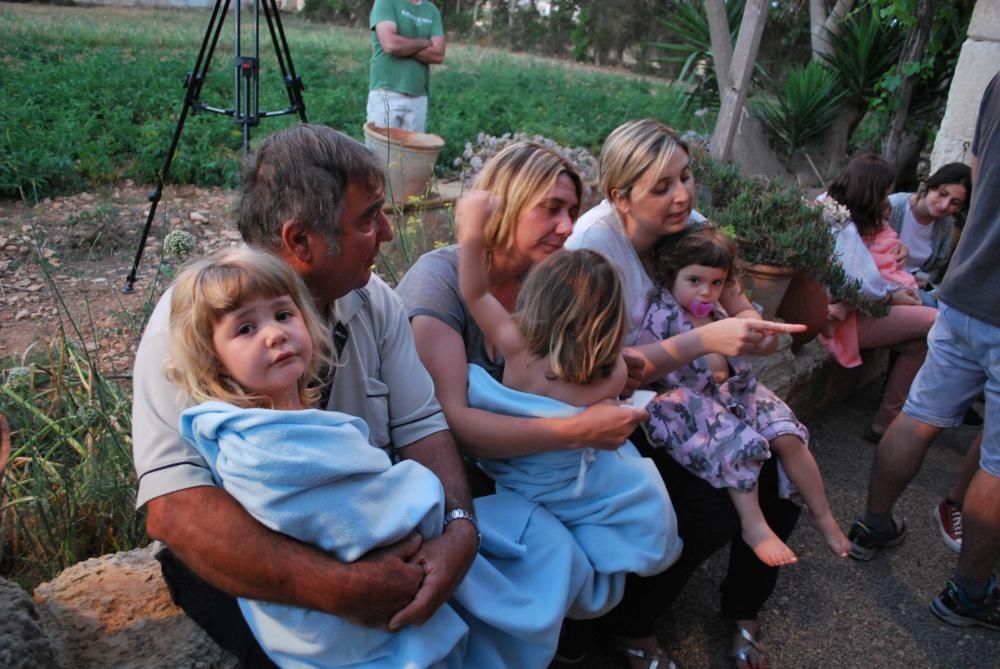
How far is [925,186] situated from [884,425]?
1.35 metres

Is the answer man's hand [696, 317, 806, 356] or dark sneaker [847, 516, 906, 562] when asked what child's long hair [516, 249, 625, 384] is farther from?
dark sneaker [847, 516, 906, 562]

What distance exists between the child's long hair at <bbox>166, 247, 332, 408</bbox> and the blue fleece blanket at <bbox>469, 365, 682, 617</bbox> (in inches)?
28.1

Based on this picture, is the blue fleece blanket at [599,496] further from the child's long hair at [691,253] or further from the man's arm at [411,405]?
the child's long hair at [691,253]

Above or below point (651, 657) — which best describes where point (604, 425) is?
above

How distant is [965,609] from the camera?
2764 mm

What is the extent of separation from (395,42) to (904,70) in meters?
4.34

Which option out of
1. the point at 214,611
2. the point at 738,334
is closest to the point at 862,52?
the point at 738,334

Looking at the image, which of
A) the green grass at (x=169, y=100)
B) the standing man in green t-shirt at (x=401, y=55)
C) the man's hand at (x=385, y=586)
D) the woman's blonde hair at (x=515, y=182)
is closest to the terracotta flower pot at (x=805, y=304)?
the woman's blonde hair at (x=515, y=182)

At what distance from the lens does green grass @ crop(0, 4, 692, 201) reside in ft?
21.3

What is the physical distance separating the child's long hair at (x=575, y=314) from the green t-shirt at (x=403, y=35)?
155 inches

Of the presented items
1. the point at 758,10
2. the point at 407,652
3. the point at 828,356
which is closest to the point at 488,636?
the point at 407,652

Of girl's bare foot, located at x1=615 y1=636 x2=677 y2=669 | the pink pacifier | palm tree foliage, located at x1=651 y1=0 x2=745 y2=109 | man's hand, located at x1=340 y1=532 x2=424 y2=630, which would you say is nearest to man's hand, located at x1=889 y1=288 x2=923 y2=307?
the pink pacifier

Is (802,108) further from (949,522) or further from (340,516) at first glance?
(340,516)

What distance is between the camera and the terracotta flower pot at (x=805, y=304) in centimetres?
361
